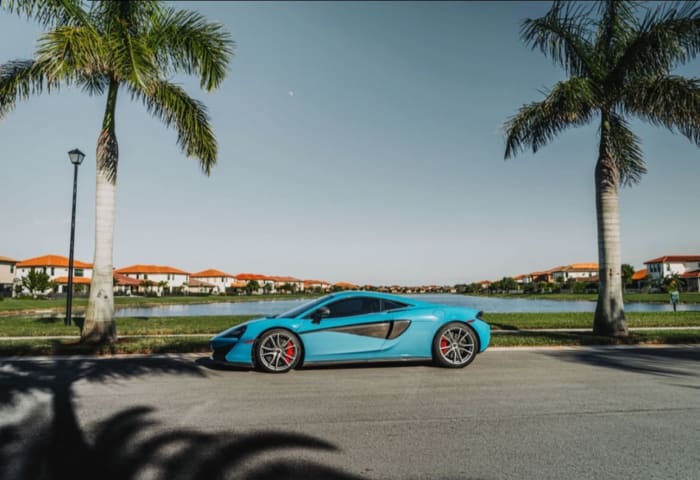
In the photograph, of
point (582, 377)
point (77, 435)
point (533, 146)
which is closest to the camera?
point (77, 435)

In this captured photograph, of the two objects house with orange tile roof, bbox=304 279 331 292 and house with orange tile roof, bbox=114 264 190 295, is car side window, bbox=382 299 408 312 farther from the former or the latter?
house with orange tile roof, bbox=304 279 331 292

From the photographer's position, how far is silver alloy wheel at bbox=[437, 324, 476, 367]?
23.8 feet

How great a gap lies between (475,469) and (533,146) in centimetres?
1148

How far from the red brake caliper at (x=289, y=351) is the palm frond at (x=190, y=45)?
7.49 m

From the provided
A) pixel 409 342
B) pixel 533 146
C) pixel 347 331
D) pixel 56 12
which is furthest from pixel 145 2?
pixel 533 146

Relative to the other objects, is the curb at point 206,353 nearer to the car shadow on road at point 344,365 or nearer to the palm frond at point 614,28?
the car shadow on road at point 344,365

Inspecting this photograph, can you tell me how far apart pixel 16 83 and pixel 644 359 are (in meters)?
15.0

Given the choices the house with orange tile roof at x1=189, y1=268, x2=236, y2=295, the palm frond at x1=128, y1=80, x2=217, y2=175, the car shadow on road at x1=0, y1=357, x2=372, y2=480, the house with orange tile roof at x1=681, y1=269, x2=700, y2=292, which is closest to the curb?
the car shadow on road at x1=0, y1=357, x2=372, y2=480

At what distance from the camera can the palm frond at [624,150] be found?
1186 centimetres

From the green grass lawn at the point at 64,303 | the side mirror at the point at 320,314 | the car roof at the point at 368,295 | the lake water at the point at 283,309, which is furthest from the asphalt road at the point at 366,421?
the green grass lawn at the point at 64,303

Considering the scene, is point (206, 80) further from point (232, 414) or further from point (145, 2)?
point (232, 414)

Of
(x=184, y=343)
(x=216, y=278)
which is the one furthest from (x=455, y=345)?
(x=216, y=278)

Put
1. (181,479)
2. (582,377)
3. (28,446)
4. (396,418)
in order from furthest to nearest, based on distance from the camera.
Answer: (582,377) → (396,418) → (28,446) → (181,479)

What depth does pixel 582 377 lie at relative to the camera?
6.47 m
